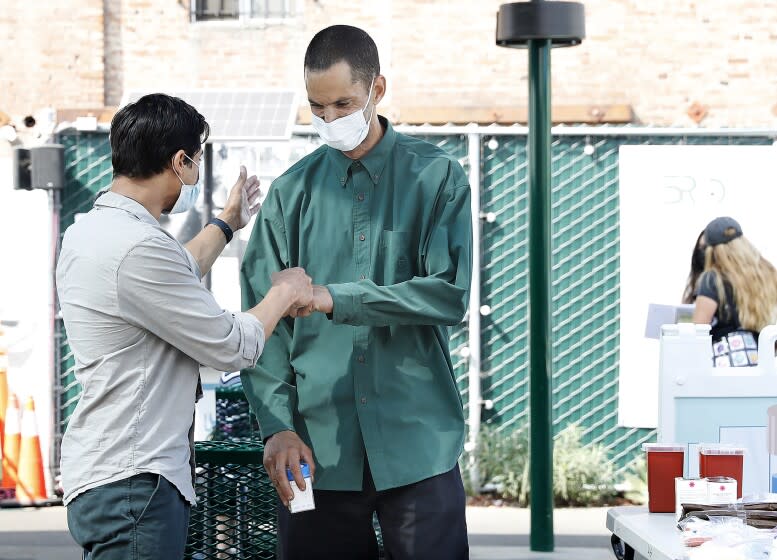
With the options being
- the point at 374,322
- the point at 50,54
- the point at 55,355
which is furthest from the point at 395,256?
the point at 50,54

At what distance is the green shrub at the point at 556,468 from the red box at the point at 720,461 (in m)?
5.06

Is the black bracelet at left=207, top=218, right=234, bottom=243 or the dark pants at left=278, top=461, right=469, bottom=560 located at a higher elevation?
the black bracelet at left=207, top=218, right=234, bottom=243

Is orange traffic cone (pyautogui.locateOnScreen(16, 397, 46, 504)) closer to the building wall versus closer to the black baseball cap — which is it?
the black baseball cap

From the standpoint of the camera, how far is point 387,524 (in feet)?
10.7

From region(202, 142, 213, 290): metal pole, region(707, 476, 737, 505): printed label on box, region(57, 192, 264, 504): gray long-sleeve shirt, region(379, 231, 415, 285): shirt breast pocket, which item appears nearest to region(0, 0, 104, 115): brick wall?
region(202, 142, 213, 290): metal pole

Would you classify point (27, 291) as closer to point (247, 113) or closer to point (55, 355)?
point (55, 355)

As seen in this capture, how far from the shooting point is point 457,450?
333 centimetres

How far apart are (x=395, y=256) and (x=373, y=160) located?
282 mm

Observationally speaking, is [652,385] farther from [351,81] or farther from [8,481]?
[351,81]

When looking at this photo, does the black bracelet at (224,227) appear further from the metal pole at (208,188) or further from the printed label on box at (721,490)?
the metal pole at (208,188)

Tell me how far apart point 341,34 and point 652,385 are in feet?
19.0

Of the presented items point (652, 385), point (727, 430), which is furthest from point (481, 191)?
point (727, 430)

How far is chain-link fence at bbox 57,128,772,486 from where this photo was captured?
8766 millimetres

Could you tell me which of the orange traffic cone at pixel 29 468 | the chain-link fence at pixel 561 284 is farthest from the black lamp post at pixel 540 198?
the orange traffic cone at pixel 29 468
